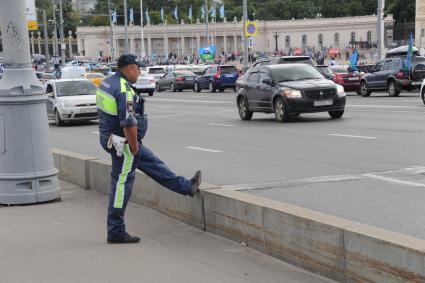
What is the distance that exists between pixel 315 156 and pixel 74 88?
13895 mm

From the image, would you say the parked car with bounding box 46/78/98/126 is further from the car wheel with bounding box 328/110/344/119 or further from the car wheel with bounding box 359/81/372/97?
the car wheel with bounding box 359/81/372/97

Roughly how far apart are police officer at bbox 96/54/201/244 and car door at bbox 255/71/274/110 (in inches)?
545

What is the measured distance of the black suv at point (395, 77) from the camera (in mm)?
31438

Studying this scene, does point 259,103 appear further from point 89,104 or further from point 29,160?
point 29,160

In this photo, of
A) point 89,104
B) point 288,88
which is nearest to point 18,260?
point 288,88

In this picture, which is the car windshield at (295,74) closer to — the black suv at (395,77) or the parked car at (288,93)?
the parked car at (288,93)

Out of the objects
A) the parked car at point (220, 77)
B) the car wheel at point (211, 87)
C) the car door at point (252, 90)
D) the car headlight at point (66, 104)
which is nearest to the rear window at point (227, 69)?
the parked car at point (220, 77)

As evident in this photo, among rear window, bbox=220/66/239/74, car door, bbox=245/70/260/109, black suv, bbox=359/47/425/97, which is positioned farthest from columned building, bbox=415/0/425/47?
car door, bbox=245/70/260/109

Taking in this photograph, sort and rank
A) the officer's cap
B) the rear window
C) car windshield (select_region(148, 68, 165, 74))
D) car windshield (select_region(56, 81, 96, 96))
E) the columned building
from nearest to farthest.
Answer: the officer's cap
car windshield (select_region(56, 81, 96, 96))
the rear window
car windshield (select_region(148, 68, 165, 74))
the columned building

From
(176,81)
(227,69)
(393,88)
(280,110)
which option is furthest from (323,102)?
(176,81)

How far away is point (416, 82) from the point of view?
31469 millimetres

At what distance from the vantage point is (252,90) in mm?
21422

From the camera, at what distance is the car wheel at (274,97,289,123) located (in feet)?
65.0

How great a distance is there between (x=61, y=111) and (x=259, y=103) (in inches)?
264
